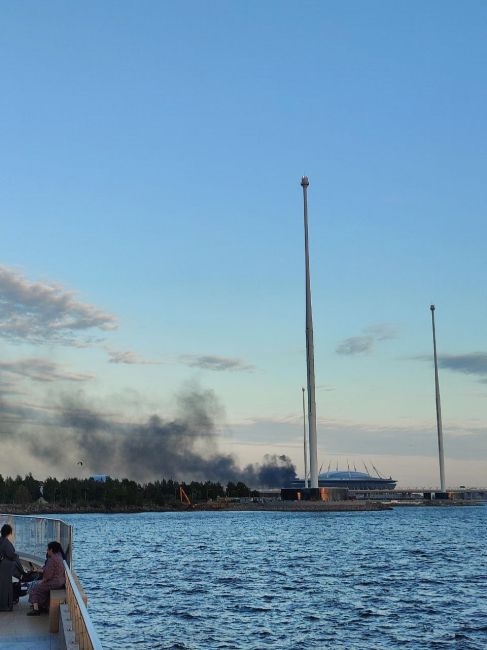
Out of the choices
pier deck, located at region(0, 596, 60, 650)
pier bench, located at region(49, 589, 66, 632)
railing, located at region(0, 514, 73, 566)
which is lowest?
pier deck, located at region(0, 596, 60, 650)

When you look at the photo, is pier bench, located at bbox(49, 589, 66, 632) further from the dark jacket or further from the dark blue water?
the dark blue water

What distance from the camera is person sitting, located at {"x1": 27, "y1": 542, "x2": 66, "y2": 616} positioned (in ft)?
68.3

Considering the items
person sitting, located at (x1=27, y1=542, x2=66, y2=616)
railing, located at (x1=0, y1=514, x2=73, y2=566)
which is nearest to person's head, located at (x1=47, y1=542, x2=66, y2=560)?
person sitting, located at (x1=27, y1=542, x2=66, y2=616)

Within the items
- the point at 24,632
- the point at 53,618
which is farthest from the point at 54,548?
the point at 24,632

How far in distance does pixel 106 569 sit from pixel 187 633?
109 feet

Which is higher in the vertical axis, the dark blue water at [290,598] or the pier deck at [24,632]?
the pier deck at [24,632]

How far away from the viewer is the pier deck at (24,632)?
57.5 feet

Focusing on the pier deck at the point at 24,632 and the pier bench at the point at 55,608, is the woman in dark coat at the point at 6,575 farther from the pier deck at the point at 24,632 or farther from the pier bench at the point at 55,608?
the pier bench at the point at 55,608

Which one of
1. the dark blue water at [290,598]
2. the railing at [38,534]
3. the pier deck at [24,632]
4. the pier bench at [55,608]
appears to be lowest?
the dark blue water at [290,598]

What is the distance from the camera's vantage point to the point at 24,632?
62.4 feet

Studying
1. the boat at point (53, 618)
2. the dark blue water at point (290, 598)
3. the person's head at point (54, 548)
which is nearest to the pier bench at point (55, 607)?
the boat at point (53, 618)

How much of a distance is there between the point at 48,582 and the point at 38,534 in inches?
340

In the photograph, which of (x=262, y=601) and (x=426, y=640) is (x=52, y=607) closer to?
(x=426, y=640)

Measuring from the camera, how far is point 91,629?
11.0m
